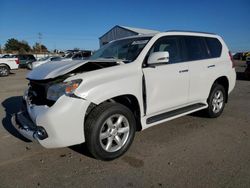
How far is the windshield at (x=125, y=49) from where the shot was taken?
358 cm

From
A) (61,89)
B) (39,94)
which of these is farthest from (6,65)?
(61,89)

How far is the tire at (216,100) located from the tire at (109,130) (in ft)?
7.31

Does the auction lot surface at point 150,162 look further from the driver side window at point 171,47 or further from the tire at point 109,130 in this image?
the driver side window at point 171,47

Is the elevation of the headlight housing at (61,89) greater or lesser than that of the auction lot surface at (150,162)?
greater

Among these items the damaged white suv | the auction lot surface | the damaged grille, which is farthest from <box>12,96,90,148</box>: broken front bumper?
the auction lot surface

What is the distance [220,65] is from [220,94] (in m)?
0.67

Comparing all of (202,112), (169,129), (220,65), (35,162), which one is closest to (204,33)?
(220,65)

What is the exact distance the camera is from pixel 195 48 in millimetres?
4305

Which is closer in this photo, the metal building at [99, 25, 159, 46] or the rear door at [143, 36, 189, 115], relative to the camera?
the rear door at [143, 36, 189, 115]

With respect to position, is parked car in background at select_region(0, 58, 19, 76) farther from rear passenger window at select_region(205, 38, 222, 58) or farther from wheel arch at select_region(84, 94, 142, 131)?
rear passenger window at select_region(205, 38, 222, 58)

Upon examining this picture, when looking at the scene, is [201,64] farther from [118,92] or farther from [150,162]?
[150,162]

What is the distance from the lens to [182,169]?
9.16ft

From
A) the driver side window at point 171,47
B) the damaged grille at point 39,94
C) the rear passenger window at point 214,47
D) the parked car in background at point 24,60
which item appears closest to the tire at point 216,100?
the rear passenger window at point 214,47

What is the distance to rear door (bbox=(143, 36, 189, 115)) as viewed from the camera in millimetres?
3373
